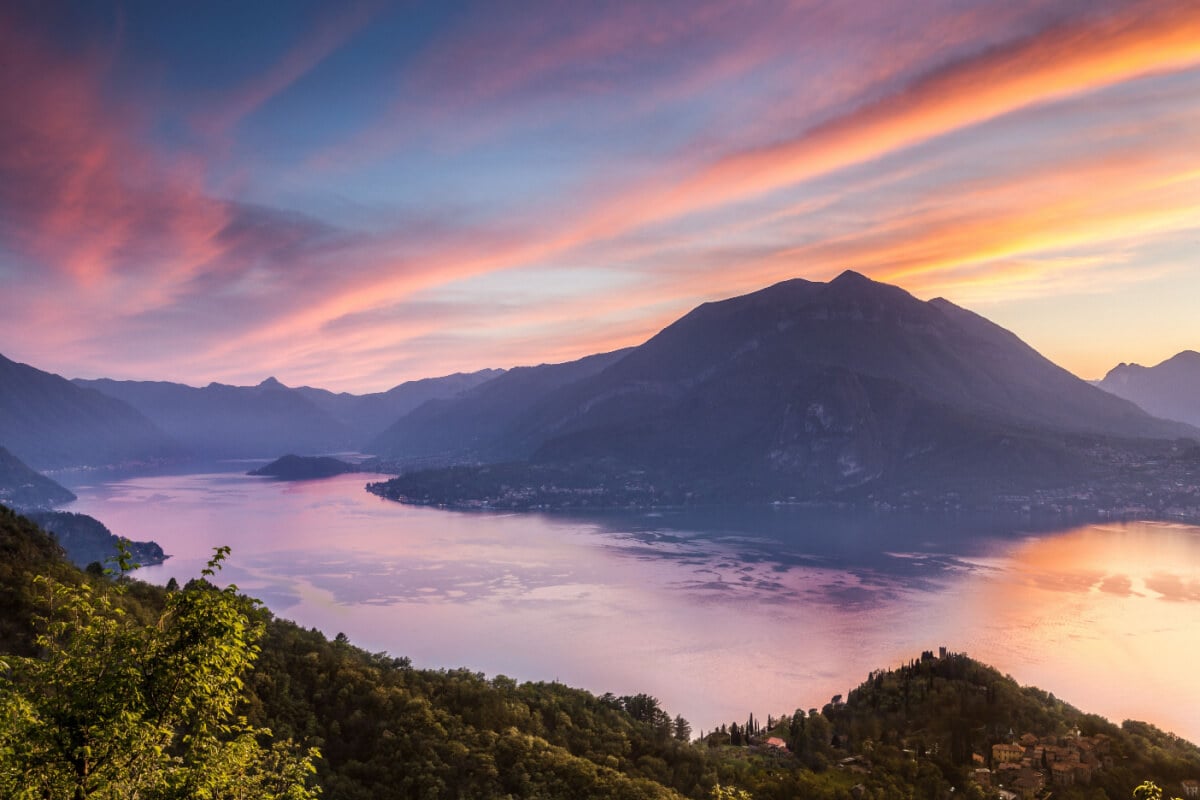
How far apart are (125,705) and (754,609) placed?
422 feet

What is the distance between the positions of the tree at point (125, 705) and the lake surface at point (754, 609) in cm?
7721

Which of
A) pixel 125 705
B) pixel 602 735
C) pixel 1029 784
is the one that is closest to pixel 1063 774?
pixel 1029 784

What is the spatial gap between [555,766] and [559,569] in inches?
5022

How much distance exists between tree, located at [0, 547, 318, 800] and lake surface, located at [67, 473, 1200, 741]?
7721 cm

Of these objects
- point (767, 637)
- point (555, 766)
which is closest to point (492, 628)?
point (767, 637)

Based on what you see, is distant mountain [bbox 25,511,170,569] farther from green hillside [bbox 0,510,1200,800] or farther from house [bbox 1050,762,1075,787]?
house [bbox 1050,762,1075,787]

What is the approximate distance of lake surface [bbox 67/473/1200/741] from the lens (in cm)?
9662

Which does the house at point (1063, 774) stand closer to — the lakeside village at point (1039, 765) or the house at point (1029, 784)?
the lakeside village at point (1039, 765)

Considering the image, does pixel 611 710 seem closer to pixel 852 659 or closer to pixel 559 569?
pixel 852 659

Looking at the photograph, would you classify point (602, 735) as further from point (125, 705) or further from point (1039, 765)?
point (125, 705)

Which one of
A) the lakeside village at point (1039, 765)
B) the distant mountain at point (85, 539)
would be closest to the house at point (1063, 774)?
the lakeside village at point (1039, 765)

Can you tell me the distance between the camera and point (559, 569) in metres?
166

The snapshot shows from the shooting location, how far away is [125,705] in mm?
10453

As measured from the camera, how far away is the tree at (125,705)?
33.7 feet
